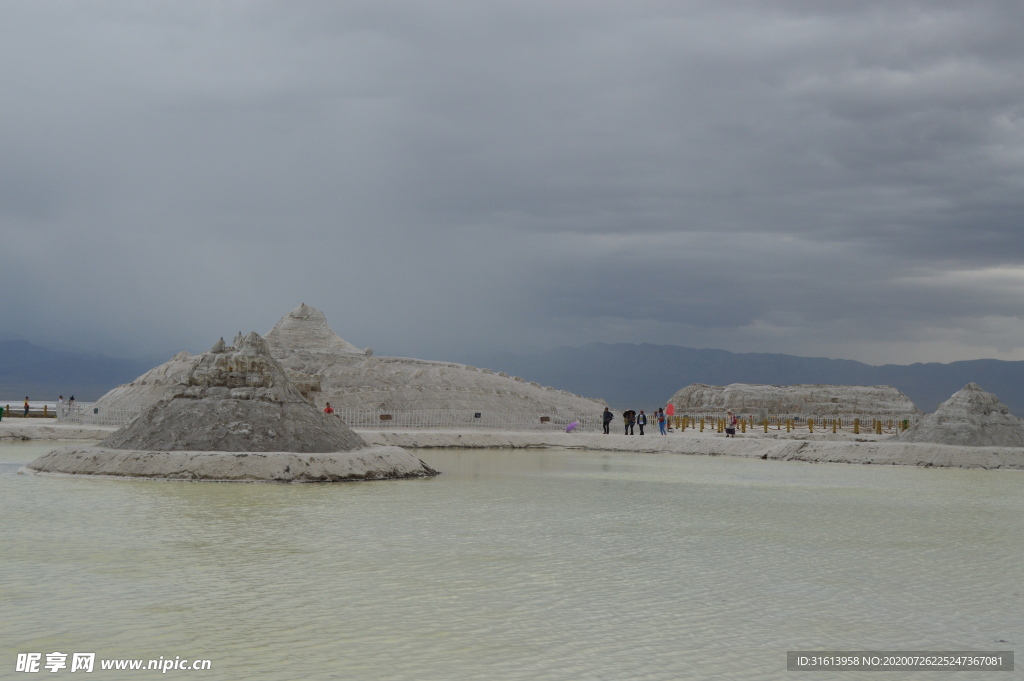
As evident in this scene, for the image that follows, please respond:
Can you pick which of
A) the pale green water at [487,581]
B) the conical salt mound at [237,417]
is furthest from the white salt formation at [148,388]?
the pale green water at [487,581]

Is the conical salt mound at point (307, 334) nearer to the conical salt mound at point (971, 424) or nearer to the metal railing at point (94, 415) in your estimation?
the metal railing at point (94, 415)

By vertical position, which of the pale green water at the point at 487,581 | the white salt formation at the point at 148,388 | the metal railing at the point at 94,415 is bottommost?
the pale green water at the point at 487,581

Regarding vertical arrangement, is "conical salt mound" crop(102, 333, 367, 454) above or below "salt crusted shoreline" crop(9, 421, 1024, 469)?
above

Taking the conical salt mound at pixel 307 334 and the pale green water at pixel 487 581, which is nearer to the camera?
the pale green water at pixel 487 581

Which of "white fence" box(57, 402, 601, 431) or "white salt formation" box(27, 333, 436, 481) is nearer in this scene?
"white salt formation" box(27, 333, 436, 481)

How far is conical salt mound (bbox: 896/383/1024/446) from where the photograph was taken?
87.7ft

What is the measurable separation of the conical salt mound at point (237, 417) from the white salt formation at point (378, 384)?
1978 cm

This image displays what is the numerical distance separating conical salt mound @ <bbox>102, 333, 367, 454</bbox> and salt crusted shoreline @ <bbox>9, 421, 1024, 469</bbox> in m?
4.27

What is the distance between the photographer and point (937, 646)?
6.49 m

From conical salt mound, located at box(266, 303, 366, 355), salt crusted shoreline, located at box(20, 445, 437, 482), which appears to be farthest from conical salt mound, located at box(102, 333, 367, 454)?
conical salt mound, located at box(266, 303, 366, 355)

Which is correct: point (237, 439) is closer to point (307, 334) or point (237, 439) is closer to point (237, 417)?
point (237, 417)

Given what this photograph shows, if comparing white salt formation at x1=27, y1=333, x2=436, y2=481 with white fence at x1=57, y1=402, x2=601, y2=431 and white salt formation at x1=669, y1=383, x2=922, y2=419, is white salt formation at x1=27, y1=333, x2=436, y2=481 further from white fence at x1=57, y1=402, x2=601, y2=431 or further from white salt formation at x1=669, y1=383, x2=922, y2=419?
white salt formation at x1=669, y1=383, x2=922, y2=419

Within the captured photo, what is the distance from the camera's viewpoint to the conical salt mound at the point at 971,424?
26719mm

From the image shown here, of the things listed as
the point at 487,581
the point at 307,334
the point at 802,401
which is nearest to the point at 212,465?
the point at 487,581
